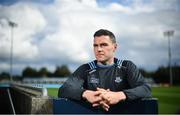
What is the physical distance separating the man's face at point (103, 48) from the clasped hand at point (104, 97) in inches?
9.7

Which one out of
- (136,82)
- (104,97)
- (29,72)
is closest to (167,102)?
(136,82)

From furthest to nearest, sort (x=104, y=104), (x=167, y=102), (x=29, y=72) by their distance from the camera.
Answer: (x=29, y=72), (x=167, y=102), (x=104, y=104)

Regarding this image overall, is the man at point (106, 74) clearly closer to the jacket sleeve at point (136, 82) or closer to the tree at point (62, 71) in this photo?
the jacket sleeve at point (136, 82)

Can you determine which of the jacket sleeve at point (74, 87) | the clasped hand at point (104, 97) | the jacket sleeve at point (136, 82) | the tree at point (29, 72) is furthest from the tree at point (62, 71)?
the clasped hand at point (104, 97)

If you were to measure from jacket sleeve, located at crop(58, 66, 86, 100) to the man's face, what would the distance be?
15cm

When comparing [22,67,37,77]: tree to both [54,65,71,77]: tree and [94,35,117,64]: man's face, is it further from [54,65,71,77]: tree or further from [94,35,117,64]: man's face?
[94,35,117,64]: man's face

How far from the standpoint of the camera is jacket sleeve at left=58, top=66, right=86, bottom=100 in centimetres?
221

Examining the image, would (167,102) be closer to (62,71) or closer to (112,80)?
(112,80)

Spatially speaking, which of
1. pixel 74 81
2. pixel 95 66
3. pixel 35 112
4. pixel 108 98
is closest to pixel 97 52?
pixel 95 66

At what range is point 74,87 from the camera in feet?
7.51

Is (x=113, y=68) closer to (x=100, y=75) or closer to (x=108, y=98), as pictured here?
(x=100, y=75)

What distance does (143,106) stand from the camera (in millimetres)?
2088

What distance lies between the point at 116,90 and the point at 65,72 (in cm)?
9139

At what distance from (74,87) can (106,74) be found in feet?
0.70
